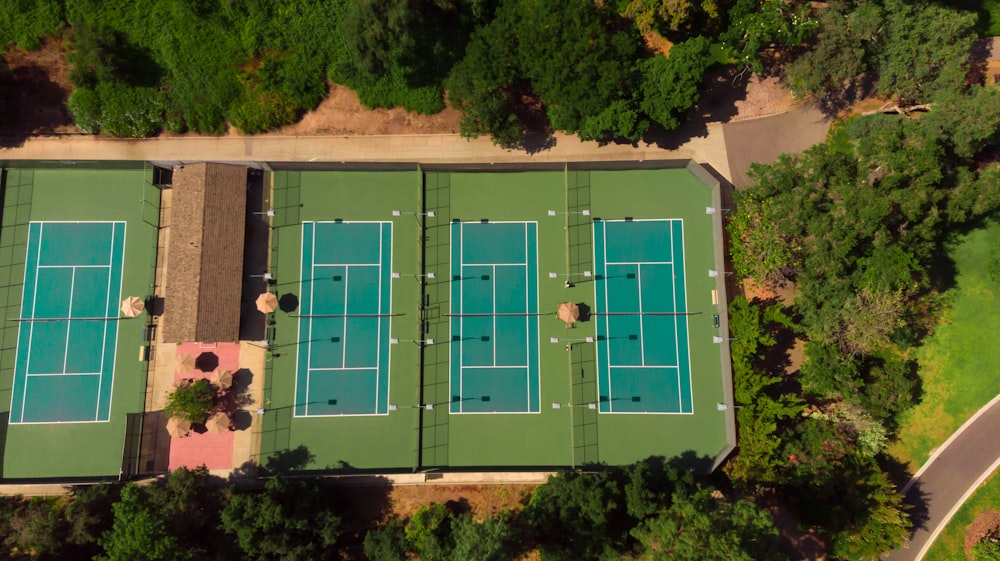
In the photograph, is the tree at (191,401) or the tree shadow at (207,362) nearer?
the tree at (191,401)

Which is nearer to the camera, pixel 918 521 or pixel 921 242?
pixel 921 242

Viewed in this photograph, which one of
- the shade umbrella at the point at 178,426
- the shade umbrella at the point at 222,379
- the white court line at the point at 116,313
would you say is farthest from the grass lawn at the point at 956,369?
the white court line at the point at 116,313

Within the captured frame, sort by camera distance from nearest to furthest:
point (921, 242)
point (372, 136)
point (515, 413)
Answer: point (921, 242) < point (515, 413) < point (372, 136)

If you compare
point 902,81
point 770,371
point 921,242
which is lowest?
point 770,371

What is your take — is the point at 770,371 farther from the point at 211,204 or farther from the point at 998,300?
the point at 211,204

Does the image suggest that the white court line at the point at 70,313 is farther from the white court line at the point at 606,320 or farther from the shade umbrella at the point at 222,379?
the white court line at the point at 606,320

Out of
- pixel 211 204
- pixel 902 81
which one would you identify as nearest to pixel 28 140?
pixel 211 204

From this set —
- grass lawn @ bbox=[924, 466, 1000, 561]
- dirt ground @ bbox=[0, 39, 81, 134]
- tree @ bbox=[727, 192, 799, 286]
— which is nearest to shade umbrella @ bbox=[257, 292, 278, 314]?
dirt ground @ bbox=[0, 39, 81, 134]
